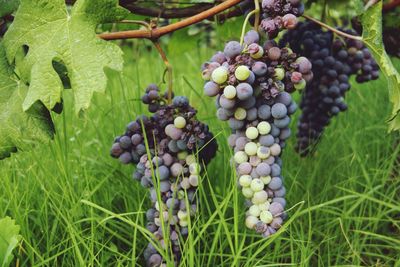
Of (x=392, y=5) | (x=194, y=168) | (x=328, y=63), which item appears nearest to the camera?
(x=194, y=168)

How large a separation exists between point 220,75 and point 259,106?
0.38 ft

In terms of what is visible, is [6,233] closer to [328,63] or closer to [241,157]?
[241,157]

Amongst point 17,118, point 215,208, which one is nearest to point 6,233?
point 17,118

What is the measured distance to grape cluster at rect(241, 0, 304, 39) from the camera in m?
0.98

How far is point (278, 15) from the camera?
3.28ft

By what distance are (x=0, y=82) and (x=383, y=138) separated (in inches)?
→ 51.5

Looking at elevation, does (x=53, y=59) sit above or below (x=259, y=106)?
above

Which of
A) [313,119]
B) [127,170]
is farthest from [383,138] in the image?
[127,170]

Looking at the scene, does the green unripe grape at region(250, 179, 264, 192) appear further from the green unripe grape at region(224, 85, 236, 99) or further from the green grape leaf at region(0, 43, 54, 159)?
the green grape leaf at region(0, 43, 54, 159)

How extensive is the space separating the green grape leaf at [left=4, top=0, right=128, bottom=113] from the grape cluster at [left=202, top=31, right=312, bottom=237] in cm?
19

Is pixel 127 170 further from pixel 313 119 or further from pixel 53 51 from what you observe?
pixel 53 51

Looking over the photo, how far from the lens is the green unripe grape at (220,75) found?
96cm

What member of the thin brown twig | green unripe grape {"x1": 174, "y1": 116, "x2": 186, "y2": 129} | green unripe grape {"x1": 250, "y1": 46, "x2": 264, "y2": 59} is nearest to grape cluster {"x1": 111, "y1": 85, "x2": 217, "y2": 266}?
green unripe grape {"x1": 174, "y1": 116, "x2": 186, "y2": 129}

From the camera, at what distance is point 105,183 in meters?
1.64
